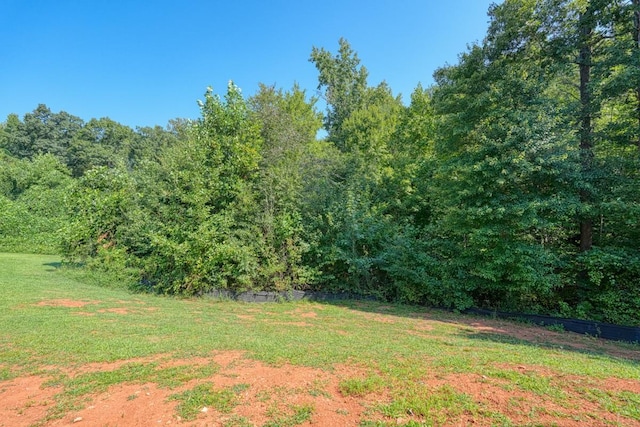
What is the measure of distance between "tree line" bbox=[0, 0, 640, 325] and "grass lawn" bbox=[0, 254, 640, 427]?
6.41 ft

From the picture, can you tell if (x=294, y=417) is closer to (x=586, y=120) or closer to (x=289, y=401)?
(x=289, y=401)

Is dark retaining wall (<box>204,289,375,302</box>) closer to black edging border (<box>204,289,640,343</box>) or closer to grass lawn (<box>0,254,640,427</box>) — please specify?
black edging border (<box>204,289,640,343</box>)

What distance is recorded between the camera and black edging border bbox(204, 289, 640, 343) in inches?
229

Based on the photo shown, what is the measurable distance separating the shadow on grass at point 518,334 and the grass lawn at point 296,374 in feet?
0.17

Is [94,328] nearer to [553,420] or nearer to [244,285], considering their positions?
[244,285]

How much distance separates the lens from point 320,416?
252 cm

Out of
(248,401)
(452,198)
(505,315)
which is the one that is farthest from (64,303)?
(505,315)

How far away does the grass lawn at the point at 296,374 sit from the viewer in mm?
2516

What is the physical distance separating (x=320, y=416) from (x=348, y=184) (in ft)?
28.4

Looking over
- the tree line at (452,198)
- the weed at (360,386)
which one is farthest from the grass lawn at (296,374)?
the tree line at (452,198)

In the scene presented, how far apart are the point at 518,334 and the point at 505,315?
1530 millimetres

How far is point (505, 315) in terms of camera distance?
7.09 metres

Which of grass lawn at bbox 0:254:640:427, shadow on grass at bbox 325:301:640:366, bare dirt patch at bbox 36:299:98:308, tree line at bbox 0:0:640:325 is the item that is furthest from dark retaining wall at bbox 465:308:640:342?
bare dirt patch at bbox 36:299:98:308

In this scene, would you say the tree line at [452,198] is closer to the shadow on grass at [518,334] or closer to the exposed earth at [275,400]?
the shadow on grass at [518,334]
